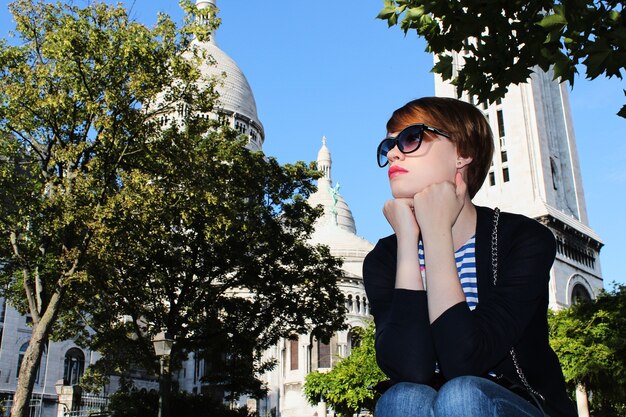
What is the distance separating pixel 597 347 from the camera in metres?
27.1

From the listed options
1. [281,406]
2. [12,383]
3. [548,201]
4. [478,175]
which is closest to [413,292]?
[478,175]

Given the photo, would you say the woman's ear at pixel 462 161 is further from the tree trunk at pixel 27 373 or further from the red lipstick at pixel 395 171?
the tree trunk at pixel 27 373

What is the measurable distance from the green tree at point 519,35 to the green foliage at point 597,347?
864 inches

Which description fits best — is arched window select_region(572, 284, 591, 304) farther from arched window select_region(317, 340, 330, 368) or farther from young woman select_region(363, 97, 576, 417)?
young woman select_region(363, 97, 576, 417)

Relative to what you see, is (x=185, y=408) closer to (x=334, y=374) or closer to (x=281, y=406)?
(x=334, y=374)

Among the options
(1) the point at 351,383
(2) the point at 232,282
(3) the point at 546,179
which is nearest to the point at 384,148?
(2) the point at 232,282

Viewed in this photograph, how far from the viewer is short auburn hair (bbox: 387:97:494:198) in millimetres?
3154

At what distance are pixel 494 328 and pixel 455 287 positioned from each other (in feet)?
0.71

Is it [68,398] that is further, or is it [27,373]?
[68,398]

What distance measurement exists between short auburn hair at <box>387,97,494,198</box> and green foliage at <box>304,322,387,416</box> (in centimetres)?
Result: 3227

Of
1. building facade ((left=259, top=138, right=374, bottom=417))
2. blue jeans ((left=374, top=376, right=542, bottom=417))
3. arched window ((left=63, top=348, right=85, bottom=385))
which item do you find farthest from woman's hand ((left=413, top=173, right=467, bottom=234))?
building facade ((left=259, top=138, right=374, bottom=417))

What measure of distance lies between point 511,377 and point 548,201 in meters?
52.3

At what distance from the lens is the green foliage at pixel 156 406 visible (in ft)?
81.5

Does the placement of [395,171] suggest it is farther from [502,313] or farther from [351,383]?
[351,383]
